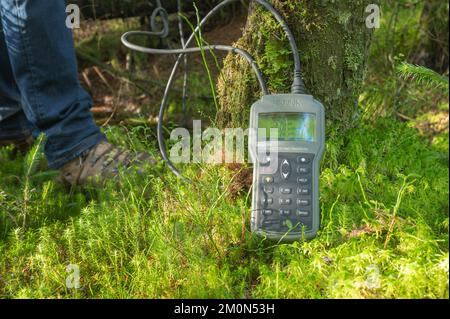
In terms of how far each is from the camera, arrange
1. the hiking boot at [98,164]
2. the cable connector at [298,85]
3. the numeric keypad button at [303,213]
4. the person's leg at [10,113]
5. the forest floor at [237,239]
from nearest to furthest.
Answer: the forest floor at [237,239] → the numeric keypad button at [303,213] → the cable connector at [298,85] → the hiking boot at [98,164] → the person's leg at [10,113]

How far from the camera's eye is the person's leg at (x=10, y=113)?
2.31 metres

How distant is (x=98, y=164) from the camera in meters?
2.06

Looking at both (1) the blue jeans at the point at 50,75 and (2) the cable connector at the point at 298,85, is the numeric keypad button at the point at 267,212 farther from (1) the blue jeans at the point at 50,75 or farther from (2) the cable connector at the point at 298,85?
(1) the blue jeans at the point at 50,75

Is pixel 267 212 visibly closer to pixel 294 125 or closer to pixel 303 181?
pixel 303 181

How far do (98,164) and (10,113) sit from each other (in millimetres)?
601

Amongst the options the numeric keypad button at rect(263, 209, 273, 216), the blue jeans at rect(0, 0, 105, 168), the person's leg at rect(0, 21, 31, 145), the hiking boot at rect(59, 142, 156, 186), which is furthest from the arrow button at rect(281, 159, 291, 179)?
the person's leg at rect(0, 21, 31, 145)

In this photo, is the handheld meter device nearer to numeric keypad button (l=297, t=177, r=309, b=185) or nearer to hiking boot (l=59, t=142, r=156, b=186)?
numeric keypad button (l=297, t=177, r=309, b=185)

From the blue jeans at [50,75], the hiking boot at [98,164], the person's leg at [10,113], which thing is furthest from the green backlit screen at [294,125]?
the person's leg at [10,113]

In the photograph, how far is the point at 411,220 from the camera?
1327 millimetres

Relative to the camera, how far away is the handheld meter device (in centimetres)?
140

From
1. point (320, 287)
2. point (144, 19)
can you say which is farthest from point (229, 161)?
point (144, 19)

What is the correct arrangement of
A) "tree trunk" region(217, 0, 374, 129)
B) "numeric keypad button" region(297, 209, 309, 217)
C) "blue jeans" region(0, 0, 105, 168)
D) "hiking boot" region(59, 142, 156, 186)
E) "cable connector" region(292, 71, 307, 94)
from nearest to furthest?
"numeric keypad button" region(297, 209, 309, 217) < "cable connector" region(292, 71, 307, 94) < "tree trunk" region(217, 0, 374, 129) < "blue jeans" region(0, 0, 105, 168) < "hiking boot" region(59, 142, 156, 186)

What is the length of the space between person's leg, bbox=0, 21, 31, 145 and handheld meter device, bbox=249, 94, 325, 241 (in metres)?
1.32

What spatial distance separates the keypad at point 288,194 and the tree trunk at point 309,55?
309 millimetres
